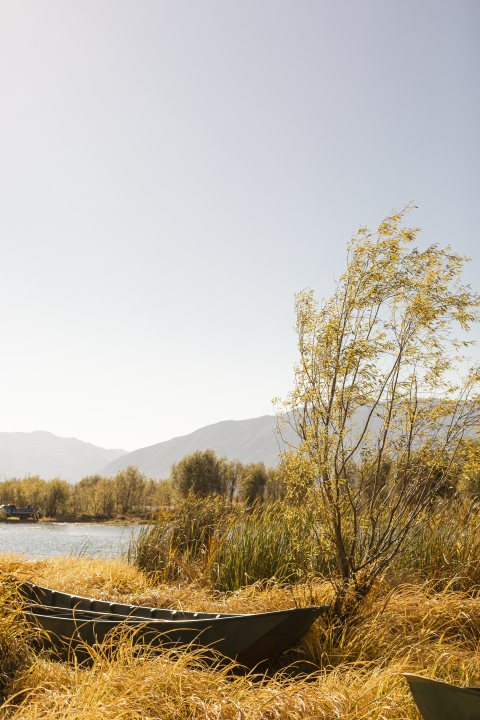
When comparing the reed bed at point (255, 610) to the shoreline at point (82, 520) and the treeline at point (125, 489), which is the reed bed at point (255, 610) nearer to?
the treeline at point (125, 489)

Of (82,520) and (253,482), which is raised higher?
(253,482)

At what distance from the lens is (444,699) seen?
2059 mm

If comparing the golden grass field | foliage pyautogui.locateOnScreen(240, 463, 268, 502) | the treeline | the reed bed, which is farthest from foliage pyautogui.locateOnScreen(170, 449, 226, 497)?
the golden grass field

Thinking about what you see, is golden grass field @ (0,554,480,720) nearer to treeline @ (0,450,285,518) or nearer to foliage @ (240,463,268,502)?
treeline @ (0,450,285,518)

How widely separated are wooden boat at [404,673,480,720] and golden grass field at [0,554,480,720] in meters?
0.53

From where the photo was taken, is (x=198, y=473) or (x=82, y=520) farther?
(x=198, y=473)

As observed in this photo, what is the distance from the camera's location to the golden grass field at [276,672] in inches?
103

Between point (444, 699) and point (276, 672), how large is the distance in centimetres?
155

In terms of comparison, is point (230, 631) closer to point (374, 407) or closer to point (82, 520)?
point (374, 407)

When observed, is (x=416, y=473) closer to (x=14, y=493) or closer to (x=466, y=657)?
(x=466, y=657)

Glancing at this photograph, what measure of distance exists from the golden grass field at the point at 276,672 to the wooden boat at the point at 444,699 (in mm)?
527

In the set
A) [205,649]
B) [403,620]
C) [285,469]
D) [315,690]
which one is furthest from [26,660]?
[403,620]

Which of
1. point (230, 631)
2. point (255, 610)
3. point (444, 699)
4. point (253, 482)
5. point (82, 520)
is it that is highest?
point (444, 699)

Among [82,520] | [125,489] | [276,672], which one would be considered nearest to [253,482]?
[125,489]
